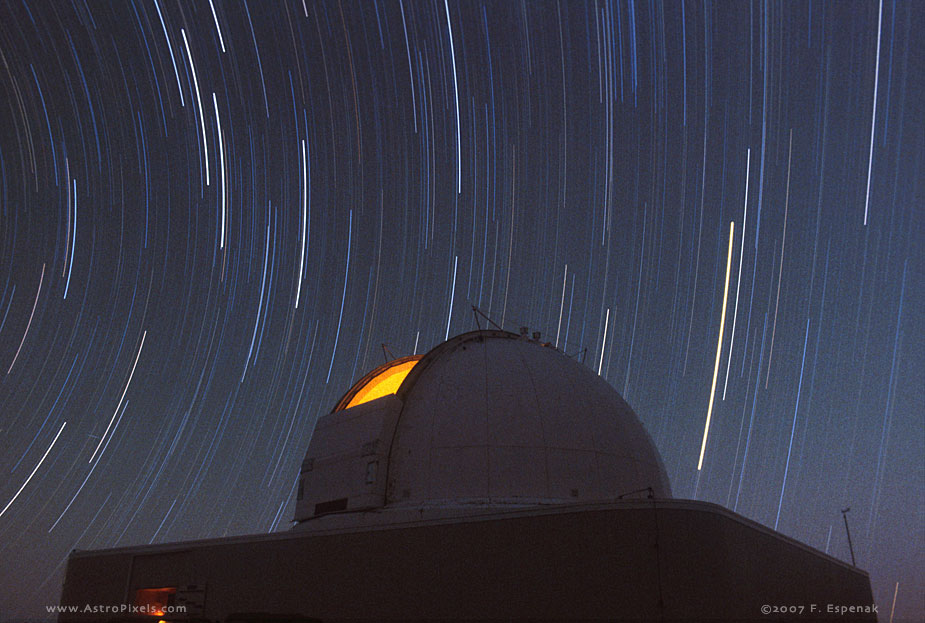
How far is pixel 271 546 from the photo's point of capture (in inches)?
484

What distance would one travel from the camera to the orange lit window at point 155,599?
42.4 feet

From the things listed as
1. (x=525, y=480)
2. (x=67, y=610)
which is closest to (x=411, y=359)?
(x=525, y=480)

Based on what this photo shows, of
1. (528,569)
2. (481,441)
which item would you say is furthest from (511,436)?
(528,569)

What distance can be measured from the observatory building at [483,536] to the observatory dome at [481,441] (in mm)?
37

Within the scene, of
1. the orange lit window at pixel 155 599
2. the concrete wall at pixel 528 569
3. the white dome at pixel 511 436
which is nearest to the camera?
the concrete wall at pixel 528 569

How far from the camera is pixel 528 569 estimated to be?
398 inches

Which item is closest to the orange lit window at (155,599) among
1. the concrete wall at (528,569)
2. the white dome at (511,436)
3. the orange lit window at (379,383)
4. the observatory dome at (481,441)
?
the concrete wall at (528,569)

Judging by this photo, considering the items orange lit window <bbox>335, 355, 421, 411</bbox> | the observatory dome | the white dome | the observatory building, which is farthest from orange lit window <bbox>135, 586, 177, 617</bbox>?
orange lit window <bbox>335, 355, 421, 411</bbox>

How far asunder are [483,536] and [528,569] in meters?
0.90

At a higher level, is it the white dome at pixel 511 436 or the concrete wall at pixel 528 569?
the white dome at pixel 511 436

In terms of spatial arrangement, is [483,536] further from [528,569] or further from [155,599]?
[155,599]

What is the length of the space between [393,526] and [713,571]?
211 inches

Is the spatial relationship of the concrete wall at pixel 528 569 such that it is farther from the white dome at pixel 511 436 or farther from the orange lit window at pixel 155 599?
the white dome at pixel 511 436

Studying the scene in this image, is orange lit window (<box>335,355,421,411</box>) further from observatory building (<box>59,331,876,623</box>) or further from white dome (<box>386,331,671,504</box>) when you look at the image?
white dome (<box>386,331,671,504</box>)
